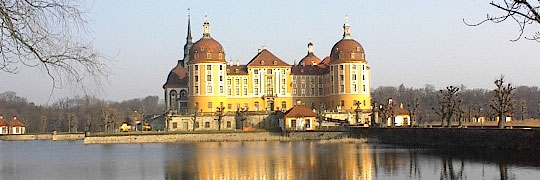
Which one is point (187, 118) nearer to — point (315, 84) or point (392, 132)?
point (315, 84)

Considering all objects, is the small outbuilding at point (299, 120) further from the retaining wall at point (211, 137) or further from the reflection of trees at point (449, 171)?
the reflection of trees at point (449, 171)

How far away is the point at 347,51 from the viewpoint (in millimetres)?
62062

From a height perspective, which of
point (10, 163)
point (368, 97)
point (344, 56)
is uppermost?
point (344, 56)

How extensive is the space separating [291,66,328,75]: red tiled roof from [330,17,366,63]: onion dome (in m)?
3.24

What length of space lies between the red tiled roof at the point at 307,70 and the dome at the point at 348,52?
11.3 feet

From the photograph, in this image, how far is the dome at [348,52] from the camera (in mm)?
61906

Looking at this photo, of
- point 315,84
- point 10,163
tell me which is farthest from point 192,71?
point 10,163

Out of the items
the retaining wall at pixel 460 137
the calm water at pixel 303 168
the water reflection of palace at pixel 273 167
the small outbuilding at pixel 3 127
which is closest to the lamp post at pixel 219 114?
the retaining wall at pixel 460 137

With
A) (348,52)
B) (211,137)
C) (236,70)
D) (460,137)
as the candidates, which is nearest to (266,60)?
(236,70)

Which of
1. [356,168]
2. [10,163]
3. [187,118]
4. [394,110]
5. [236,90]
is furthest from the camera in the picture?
[236,90]

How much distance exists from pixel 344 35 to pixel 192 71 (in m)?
15.3

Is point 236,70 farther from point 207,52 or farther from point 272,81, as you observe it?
point 207,52

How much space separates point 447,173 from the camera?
61.7 ft

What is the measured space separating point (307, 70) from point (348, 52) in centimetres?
621
